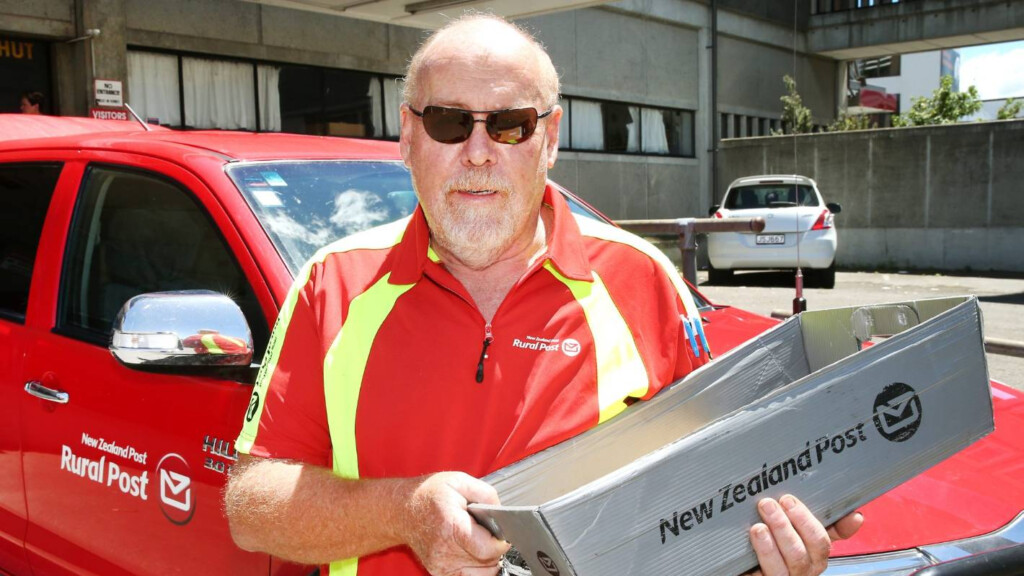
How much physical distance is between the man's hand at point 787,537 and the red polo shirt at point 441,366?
1.32 feet

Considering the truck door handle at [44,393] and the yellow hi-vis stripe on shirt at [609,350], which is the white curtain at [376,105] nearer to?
the truck door handle at [44,393]

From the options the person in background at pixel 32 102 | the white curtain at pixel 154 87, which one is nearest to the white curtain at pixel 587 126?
the white curtain at pixel 154 87

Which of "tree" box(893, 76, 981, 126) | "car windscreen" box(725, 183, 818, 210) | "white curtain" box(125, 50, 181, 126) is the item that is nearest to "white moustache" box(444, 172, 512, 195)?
"white curtain" box(125, 50, 181, 126)

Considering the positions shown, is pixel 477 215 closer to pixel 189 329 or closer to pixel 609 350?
pixel 609 350

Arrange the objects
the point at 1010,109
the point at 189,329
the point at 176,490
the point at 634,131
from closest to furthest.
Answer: the point at 189,329 < the point at 176,490 < the point at 634,131 < the point at 1010,109

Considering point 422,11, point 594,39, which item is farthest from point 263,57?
point 594,39

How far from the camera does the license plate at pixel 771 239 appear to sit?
12.3 metres

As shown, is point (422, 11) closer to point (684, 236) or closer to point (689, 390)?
point (684, 236)

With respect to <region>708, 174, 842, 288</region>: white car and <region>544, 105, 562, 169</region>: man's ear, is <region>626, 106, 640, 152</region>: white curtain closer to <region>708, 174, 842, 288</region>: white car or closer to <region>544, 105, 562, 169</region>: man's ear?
<region>708, 174, 842, 288</region>: white car

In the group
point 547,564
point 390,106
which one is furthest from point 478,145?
point 390,106

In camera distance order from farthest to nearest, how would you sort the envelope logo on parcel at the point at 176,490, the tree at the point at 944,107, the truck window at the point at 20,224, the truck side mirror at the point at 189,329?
the tree at the point at 944,107 → the truck window at the point at 20,224 → the envelope logo on parcel at the point at 176,490 → the truck side mirror at the point at 189,329

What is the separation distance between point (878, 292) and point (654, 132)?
9.92 meters

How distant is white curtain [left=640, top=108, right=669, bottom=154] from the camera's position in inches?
894

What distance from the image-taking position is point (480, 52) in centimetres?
180
